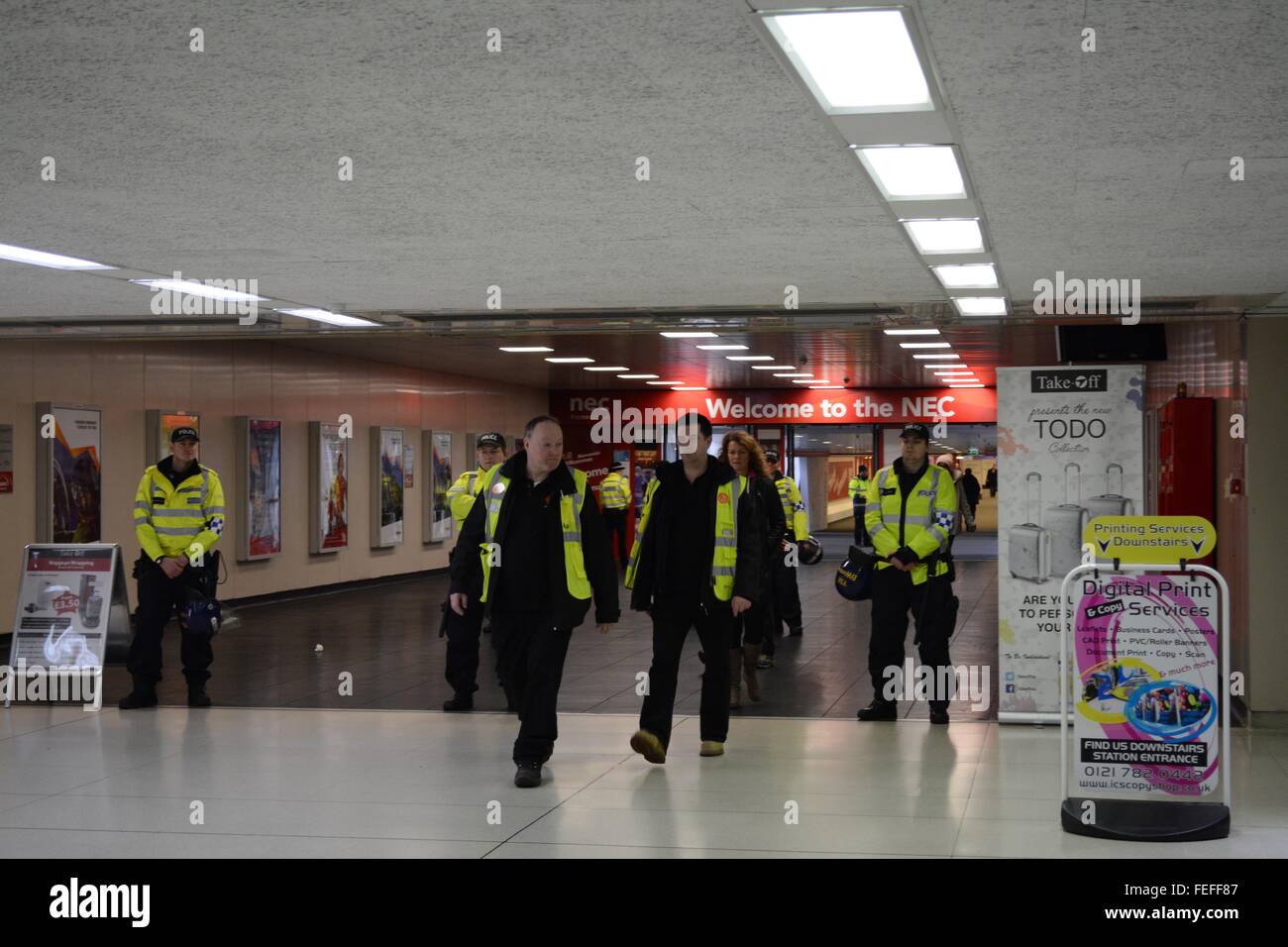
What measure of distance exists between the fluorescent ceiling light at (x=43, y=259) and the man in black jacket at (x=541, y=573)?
2.41 metres

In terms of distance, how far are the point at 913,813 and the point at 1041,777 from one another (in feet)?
3.29

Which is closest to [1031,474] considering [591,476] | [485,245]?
[485,245]

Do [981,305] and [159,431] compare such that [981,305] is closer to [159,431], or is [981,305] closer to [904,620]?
[904,620]

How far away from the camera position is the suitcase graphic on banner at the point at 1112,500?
7.44 m

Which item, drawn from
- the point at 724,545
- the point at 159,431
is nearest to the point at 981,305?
the point at 724,545

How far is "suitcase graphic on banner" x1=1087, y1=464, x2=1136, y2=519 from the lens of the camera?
744cm

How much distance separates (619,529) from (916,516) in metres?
15.3

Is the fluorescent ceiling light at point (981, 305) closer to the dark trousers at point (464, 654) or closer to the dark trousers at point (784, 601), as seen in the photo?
the dark trousers at point (784, 601)

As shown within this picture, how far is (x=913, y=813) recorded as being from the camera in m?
5.73

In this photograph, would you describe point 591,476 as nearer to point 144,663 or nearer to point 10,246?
point 144,663

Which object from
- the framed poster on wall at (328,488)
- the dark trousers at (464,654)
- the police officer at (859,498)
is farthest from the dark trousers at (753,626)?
the police officer at (859,498)

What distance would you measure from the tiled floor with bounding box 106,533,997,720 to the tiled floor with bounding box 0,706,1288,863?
766mm

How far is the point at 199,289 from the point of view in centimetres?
806

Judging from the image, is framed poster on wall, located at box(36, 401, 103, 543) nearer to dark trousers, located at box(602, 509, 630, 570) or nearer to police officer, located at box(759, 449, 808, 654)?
police officer, located at box(759, 449, 808, 654)
